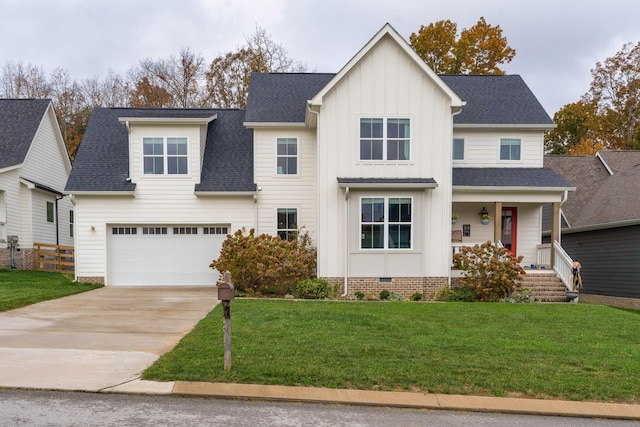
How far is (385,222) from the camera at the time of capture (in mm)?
14695

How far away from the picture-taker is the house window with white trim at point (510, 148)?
56.5 feet

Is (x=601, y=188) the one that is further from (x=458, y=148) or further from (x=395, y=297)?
(x=395, y=297)

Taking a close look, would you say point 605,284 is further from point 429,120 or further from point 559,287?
point 429,120

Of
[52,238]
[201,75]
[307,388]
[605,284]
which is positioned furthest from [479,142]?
[201,75]

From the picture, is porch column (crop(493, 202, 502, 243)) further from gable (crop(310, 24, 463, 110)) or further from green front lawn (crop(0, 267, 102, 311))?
green front lawn (crop(0, 267, 102, 311))

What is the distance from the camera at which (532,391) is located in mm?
5543

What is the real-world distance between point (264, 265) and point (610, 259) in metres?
12.8

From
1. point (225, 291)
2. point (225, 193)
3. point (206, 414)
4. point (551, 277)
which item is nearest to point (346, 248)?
point (225, 193)

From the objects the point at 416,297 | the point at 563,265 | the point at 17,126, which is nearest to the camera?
the point at 416,297

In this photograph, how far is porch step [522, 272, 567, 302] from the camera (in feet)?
48.5

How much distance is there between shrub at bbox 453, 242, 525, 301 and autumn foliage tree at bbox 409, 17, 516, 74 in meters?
22.1

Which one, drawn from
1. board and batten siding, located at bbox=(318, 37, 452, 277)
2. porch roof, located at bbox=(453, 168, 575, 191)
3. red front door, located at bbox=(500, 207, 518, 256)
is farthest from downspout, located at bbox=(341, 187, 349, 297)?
red front door, located at bbox=(500, 207, 518, 256)

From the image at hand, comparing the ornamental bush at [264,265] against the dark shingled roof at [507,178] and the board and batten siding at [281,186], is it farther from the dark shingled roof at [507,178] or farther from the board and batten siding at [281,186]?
the dark shingled roof at [507,178]

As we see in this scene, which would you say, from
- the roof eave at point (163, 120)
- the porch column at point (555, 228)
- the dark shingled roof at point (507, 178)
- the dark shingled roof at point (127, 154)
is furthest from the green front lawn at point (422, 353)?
the roof eave at point (163, 120)
